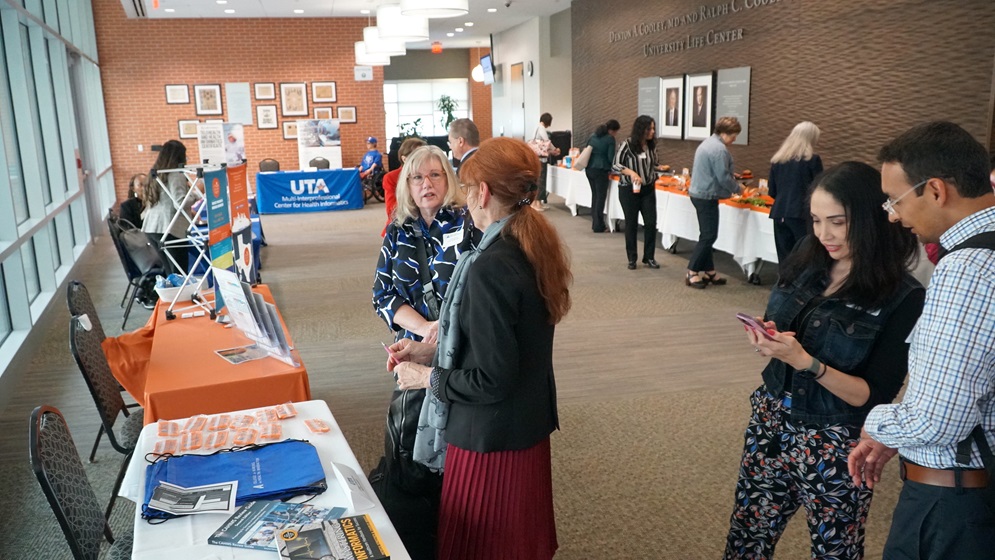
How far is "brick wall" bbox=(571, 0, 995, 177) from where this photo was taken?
18.3 feet

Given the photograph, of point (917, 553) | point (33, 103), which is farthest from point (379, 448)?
point (33, 103)

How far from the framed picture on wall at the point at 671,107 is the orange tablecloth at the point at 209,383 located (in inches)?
314

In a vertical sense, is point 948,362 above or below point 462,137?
below

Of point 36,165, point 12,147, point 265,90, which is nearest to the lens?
point 12,147

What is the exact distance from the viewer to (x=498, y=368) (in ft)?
6.16

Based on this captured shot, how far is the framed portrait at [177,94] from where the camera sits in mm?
14672

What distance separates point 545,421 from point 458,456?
0.25 meters

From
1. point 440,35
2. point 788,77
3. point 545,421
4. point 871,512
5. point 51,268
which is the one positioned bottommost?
point 871,512

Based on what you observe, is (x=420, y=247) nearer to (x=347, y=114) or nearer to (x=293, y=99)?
(x=293, y=99)

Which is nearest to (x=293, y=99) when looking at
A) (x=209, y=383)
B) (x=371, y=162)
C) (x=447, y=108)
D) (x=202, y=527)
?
(x=371, y=162)

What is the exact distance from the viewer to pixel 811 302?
6.42 feet

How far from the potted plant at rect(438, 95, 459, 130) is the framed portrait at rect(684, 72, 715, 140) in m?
11.8

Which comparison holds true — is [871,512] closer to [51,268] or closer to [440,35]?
[51,268]

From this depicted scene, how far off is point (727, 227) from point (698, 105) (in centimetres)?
271
